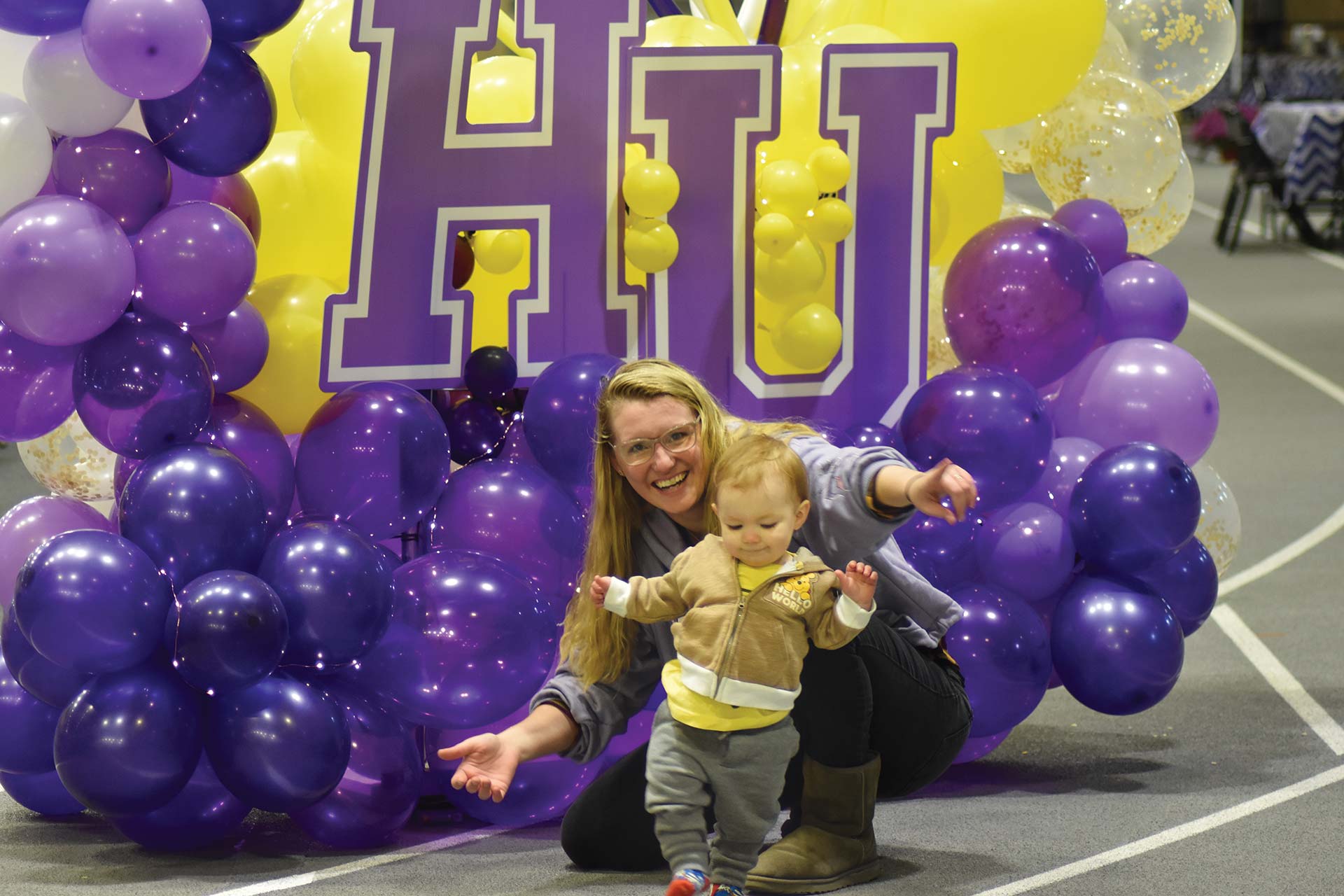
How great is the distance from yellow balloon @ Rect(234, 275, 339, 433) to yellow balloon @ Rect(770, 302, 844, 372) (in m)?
1.05

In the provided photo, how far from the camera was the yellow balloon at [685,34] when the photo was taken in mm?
4105

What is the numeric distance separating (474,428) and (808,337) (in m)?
0.80

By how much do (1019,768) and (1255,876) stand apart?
876 mm

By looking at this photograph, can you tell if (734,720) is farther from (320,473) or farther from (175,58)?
(175,58)

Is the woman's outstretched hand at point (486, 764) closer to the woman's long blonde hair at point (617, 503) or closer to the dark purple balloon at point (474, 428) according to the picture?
the woman's long blonde hair at point (617, 503)

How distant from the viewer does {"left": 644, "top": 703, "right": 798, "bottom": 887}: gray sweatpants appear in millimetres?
2906

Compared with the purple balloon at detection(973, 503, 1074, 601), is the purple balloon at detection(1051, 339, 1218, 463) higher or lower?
higher

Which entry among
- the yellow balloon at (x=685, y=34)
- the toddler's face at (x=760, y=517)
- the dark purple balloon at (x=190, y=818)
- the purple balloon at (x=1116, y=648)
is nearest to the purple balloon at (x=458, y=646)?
the dark purple balloon at (x=190, y=818)

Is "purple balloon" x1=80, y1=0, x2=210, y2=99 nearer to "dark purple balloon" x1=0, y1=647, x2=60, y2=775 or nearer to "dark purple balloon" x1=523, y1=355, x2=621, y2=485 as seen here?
"dark purple balloon" x1=523, y1=355, x2=621, y2=485

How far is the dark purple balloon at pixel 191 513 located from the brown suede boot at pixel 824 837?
1160mm

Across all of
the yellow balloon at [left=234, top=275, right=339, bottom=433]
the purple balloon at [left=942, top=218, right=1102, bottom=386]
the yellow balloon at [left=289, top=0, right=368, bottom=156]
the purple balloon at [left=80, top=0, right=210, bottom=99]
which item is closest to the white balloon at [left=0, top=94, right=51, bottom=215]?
the purple balloon at [left=80, top=0, right=210, bottom=99]

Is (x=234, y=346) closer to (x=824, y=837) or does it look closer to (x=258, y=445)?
(x=258, y=445)

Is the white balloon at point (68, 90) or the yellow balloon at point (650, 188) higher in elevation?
the white balloon at point (68, 90)

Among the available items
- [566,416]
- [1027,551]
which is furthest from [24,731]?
[1027,551]
